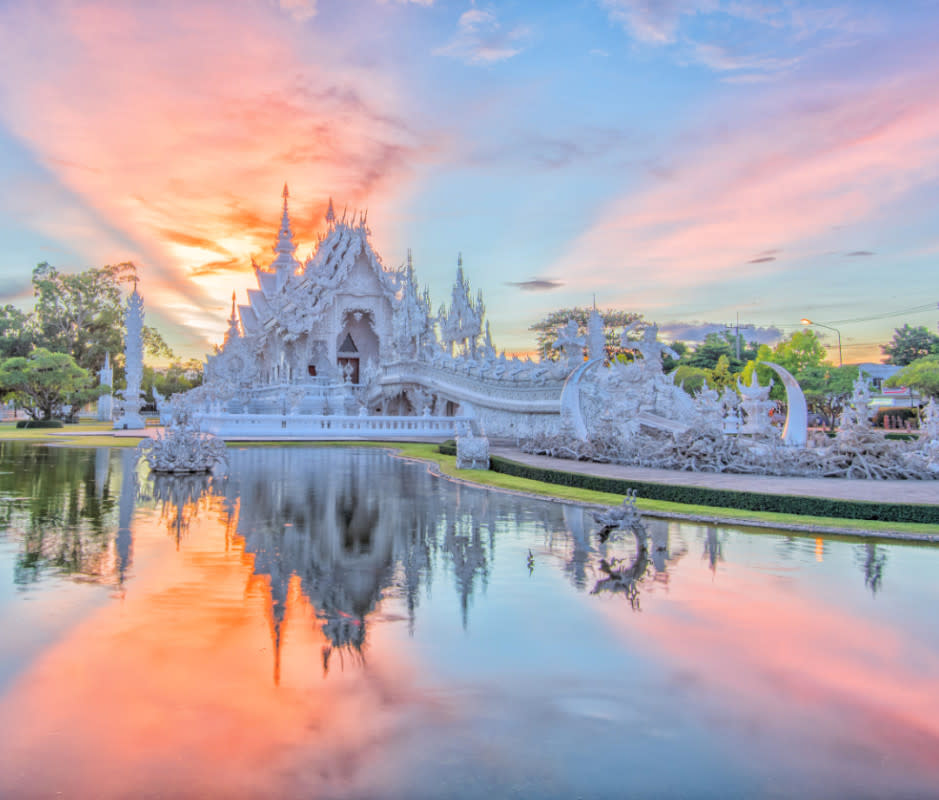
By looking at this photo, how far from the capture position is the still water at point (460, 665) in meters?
3.70

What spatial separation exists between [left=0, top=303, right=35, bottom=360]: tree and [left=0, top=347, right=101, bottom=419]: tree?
8.16 m

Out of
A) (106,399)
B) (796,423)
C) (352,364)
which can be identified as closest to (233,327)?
(352,364)

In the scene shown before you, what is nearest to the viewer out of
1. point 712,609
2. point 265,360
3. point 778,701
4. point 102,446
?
point 778,701

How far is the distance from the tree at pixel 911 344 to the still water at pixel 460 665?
65.1 m

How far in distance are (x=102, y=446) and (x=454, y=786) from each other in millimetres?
27538

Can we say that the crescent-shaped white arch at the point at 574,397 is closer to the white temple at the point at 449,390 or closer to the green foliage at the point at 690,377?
the white temple at the point at 449,390

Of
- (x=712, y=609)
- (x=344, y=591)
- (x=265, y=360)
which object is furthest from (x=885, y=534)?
(x=265, y=360)

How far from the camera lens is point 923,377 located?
4259cm

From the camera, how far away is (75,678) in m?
4.77

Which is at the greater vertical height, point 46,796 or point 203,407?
point 203,407

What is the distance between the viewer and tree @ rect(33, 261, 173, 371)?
6019 centimetres

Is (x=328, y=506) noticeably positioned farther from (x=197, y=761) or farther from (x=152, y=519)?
(x=197, y=761)

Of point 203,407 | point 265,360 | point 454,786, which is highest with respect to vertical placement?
point 265,360

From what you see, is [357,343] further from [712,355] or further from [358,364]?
[712,355]
